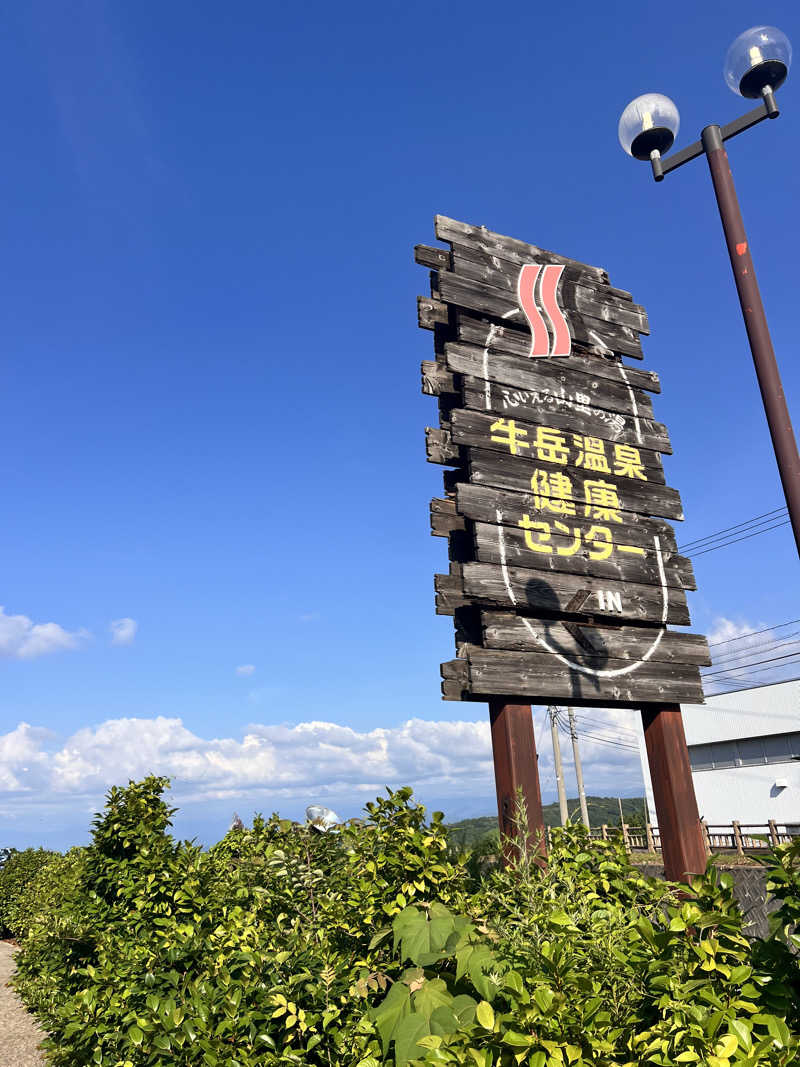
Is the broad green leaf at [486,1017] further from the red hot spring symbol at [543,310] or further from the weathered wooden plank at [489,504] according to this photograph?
the red hot spring symbol at [543,310]

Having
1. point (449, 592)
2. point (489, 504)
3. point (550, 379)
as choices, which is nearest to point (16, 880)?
point (449, 592)

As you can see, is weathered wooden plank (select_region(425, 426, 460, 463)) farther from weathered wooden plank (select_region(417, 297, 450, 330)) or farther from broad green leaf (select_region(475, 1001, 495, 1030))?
broad green leaf (select_region(475, 1001, 495, 1030))

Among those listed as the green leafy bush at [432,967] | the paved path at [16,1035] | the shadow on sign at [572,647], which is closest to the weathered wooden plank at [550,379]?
the shadow on sign at [572,647]

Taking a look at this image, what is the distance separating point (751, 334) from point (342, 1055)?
17.9ft

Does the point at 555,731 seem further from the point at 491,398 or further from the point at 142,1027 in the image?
the point at 142,1027

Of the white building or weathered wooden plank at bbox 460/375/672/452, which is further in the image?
the white building

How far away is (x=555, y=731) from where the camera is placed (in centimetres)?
3959

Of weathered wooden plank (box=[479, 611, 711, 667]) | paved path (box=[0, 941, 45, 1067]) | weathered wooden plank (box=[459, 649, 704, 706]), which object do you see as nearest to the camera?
weathered wooden plank (box=[459, 649, 704, 706])

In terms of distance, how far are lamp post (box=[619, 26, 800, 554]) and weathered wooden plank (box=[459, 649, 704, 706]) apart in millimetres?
2795

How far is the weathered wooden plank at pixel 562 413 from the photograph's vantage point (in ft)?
25.9

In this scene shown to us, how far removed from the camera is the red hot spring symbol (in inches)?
342

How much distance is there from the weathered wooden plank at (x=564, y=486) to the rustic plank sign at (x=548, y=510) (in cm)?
2

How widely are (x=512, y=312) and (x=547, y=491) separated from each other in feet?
7.25

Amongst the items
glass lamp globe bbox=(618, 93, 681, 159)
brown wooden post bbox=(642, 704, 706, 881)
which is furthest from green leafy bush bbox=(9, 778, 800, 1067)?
glass lamp globe bbox=(618, 93, 681, 159)
